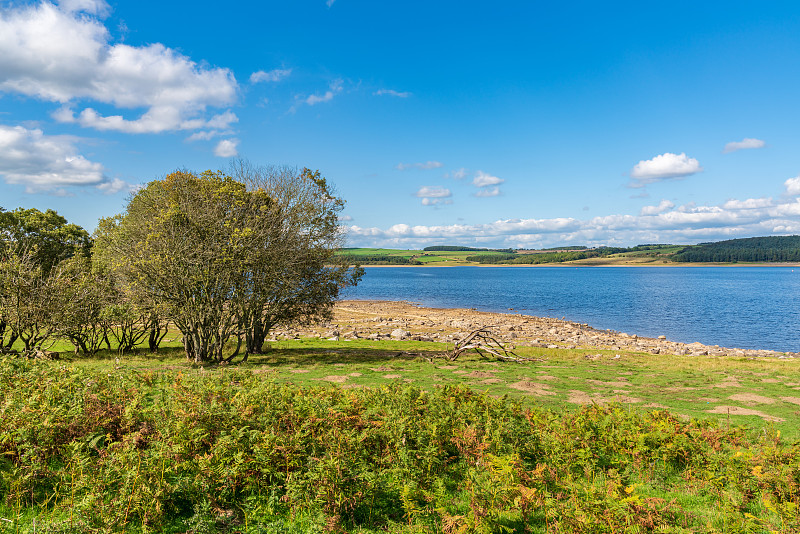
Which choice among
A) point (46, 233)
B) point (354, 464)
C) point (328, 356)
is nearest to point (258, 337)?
point (328, 356)

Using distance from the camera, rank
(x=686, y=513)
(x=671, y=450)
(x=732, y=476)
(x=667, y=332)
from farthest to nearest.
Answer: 1. (x=667, y=332)
2. (x=671, y=450)
3. (x=732, y=476)
4. (x=686, y=513)

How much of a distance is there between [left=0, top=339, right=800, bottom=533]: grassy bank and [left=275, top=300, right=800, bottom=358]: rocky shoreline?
2881cm

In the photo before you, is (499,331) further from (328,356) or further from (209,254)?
(209,254)

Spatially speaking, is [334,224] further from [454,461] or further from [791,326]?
[791,326]

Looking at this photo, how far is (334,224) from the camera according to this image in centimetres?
2770

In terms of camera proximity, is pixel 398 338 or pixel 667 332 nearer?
pixel 398 338

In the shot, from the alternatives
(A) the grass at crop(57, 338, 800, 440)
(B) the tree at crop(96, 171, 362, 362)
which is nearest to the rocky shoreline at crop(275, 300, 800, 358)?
(A) the grass at crop(57, 338, 800, 440)

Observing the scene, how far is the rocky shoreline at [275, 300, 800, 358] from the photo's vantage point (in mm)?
41250

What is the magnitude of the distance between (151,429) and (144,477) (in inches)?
73.4

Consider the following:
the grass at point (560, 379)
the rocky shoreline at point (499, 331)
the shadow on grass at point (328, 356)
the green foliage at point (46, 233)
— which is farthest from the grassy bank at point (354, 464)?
the green foliage at point (46, 233)

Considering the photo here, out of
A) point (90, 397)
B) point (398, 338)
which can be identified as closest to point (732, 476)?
point (90, 397)

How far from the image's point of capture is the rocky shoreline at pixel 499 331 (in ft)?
135

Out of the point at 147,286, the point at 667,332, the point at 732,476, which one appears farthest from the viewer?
the point at 667,332

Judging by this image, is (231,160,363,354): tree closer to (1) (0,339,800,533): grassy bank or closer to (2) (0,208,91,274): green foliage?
(1) (0,339,800,533): grassy bank
